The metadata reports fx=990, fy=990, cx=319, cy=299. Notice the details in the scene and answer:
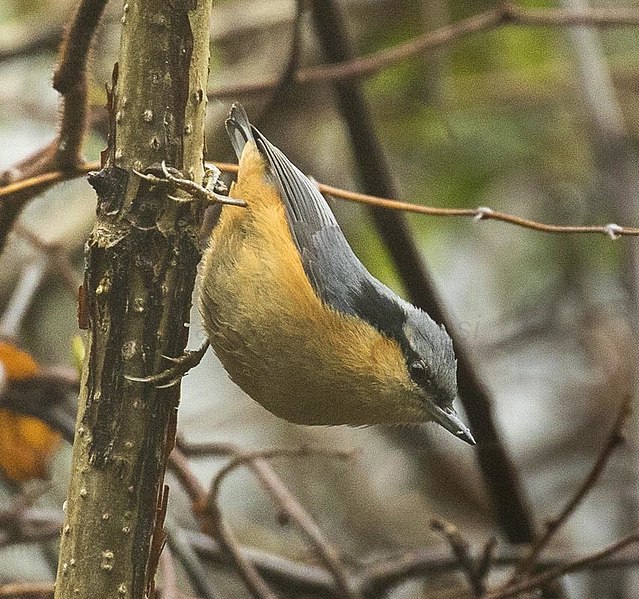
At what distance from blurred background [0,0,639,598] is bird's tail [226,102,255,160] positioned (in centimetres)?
143

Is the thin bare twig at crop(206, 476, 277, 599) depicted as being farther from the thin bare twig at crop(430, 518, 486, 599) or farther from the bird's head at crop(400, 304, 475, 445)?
the bird's head at crop(400, 304, 475, 445)

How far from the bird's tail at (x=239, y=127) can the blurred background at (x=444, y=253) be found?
4.69 feet

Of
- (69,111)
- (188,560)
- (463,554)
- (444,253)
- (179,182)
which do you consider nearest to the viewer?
(179,182)

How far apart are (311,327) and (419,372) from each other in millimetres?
243

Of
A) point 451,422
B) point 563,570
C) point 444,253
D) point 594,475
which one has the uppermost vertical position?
point 444,253

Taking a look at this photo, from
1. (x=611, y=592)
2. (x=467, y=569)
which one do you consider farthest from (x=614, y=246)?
(x=467, y=569)

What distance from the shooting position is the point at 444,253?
5008mm

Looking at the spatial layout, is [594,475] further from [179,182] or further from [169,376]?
[179,182]

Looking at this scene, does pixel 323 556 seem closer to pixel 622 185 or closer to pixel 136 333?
pixel 136 333

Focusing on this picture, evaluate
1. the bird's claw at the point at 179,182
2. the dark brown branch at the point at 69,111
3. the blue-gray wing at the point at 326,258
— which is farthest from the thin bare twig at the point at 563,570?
the dark brown branch at the point at 69,111

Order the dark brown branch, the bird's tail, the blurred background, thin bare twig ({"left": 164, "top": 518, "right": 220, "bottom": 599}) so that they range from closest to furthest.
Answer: the dark brown branch → the bird's tail → thin bare twig ({"left": 164, "top": 518, "right": 220, "bottom": 599}) → the blurred background

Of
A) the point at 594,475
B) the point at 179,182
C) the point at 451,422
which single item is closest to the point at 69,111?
the point at 179,182

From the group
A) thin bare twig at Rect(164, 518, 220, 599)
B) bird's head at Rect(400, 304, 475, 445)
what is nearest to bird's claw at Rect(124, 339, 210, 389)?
bird's head at Rect(400, 304, 475, 445)

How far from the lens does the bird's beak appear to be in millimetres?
1960
